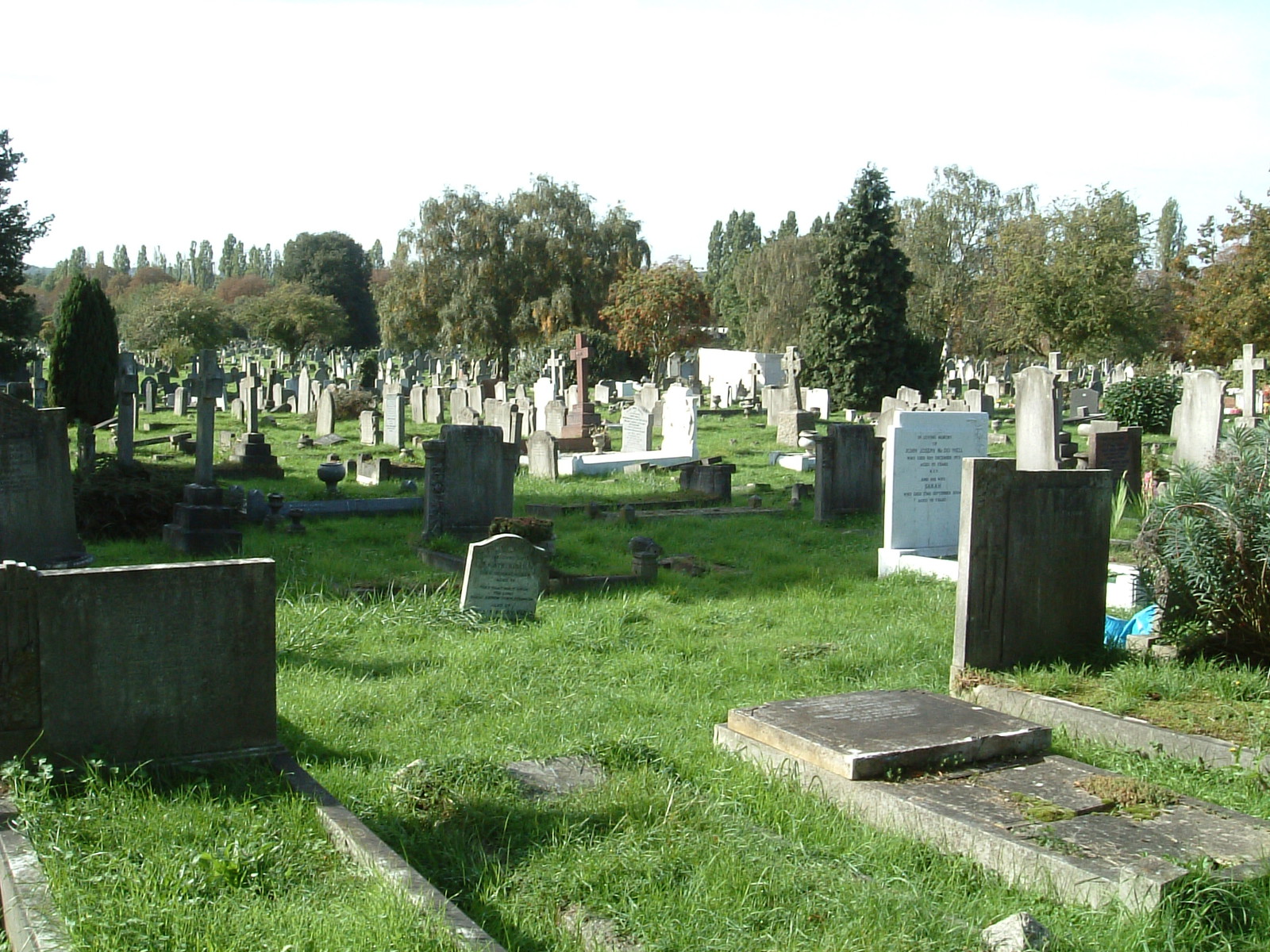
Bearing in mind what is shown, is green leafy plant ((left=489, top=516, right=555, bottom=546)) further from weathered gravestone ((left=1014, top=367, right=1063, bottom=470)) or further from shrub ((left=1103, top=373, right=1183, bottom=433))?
shrub ((left=1103, top=373, right=1183, bottom=433))

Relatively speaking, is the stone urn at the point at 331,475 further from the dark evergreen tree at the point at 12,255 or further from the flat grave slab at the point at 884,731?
the dark evergreen tree at the point at 12,255

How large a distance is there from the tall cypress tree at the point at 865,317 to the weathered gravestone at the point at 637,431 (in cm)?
1669

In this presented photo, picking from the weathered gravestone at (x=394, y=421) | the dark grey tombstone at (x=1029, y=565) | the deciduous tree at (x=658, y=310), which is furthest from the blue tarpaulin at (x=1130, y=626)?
the deciduous tree at (x=658, y=310)

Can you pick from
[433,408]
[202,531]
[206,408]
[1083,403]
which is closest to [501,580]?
[202,531]

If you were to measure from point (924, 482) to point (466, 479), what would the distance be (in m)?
4.74

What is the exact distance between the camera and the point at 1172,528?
21.2ft

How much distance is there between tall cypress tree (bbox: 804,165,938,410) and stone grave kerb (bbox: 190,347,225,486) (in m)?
25.6

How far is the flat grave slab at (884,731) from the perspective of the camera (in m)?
4.93

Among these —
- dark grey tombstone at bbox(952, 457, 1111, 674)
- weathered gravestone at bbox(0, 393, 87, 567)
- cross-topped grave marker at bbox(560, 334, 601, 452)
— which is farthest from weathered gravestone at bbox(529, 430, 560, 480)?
dark grey tombstone at bbox(952, 457, 1111, 674)

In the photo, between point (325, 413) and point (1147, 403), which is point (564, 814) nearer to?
point (325, 413)

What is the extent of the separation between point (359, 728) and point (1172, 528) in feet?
15.2

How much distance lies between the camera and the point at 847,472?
14.6 metres

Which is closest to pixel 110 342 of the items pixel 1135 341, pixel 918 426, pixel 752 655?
pixel 918 426

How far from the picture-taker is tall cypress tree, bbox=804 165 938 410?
3684cm
